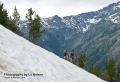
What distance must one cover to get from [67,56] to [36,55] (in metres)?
31.3

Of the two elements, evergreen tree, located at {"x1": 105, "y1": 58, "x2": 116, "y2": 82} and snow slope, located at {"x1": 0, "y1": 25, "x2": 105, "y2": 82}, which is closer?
snow slope, located at {"x1": 0, "y1": 25, "x2": 105, "y2": 82}

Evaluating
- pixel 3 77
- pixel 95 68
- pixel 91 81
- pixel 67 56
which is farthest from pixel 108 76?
pixel 3 77

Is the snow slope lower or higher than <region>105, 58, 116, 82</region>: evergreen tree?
higher

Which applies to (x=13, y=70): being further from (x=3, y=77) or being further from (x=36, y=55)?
(x=36, y=55)

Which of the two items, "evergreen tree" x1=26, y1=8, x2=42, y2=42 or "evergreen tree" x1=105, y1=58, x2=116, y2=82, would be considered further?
"evergreen tree" x1=105, y1=58, x2=116, y2=82

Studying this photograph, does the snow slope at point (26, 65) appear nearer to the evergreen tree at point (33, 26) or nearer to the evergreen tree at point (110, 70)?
the evergreen tree at point (33, 26)

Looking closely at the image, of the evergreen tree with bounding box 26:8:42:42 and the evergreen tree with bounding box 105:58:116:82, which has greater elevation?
the evergreen tree with bounding box 26:8:42:42

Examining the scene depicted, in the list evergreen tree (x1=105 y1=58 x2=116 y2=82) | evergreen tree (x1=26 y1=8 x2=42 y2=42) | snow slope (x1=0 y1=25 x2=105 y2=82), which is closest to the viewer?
snow slope (x1=0 y1=25 x2=105 y2=82)

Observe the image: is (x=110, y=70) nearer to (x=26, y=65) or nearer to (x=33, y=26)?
(x=33, y=26)

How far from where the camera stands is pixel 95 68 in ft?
451

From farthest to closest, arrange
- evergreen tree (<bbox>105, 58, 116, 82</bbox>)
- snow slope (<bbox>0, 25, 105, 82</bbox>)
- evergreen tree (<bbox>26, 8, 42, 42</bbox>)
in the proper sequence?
evergreen tree (<bbox>105, 58, 116, 82</bbox>)
evergreen tree (<bbox>26, 8, 42, 42</bbox>)
snow slope (<bbox>0, 25, 105, 82</bbox>)

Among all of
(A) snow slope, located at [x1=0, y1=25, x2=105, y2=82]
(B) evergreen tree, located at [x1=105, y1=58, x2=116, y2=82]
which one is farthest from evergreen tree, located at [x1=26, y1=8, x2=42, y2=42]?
(A) snow slope, located at [x1=0, y1=25, x2=105, y2=82]

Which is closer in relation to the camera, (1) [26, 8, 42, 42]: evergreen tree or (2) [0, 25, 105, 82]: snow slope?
(2) [0, 25, 105, 82]: snow slope

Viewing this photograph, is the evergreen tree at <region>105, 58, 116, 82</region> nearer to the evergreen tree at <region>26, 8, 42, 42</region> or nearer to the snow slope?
the evergreen tree at <region>26, 8, 42, 42</region>
